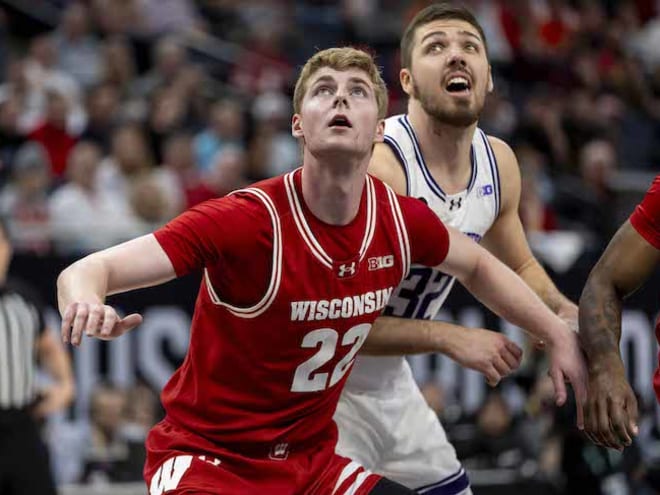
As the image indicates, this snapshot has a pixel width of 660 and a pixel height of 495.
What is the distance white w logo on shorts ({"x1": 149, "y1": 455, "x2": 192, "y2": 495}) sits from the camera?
4781 mm

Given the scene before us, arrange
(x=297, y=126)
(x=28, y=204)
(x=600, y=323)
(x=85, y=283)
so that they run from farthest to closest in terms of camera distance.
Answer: (x=28, y=204)
(x=600, y=323)
(x=297, y=126)
(x=85, y=283)

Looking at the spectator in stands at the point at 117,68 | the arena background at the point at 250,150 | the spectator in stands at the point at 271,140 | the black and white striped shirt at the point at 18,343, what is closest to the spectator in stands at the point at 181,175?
the arena background at the point at 250,150

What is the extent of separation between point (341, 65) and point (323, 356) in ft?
3.24

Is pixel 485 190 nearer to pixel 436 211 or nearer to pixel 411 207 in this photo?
pixel 436 211

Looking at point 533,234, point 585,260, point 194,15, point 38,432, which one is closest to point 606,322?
point 38,432

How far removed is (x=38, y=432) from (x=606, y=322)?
393 centimetres

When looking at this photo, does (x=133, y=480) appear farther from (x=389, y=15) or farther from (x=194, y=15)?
(x=389, y=15)

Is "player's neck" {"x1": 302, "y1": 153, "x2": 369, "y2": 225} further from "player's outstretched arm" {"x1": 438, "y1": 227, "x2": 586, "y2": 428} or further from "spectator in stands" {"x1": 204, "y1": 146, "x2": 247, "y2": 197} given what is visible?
"spectator in stands" {"x1": 204, "y1": 146, "x2": 247, "y2": 197}

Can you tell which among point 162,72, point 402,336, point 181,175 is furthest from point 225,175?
point 402,336

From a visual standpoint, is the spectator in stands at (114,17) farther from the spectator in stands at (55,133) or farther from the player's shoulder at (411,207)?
the player's shoulder at (411,207)

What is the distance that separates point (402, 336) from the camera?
5488mm

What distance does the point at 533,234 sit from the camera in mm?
11273

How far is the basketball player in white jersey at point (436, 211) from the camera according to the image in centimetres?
566

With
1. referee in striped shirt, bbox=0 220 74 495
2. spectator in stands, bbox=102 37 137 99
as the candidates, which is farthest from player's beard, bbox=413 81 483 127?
spectator in stands, bbox=102 37 137 99
